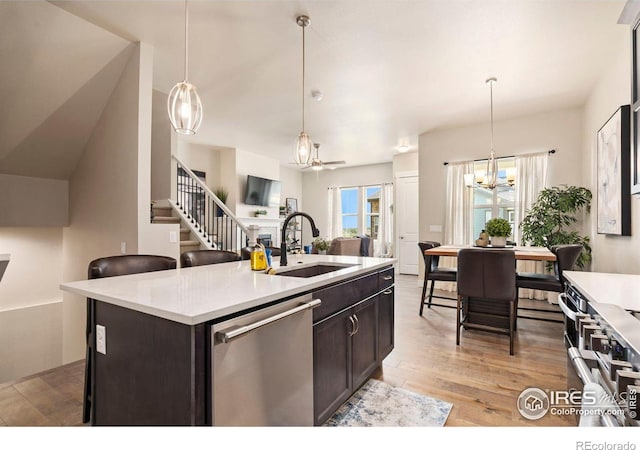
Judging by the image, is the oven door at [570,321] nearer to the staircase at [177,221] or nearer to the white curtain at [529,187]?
the white curtain at [529,187]

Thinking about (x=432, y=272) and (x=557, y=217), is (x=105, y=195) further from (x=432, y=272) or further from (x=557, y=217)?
(x=557, y=217)

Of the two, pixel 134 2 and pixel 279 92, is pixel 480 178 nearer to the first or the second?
pixel 279 92

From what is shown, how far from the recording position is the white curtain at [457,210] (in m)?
5.59

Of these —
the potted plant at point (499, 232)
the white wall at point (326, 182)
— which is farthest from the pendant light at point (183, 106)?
the white wall at point (326, 182)

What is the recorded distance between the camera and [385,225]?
28.1ft

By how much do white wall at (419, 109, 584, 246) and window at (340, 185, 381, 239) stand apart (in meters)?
2.82

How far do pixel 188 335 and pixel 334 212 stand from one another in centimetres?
837

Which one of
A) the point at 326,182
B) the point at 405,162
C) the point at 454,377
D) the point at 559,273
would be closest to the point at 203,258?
the point at 454,377

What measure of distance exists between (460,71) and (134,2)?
127 inches

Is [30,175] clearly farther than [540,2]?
Yes

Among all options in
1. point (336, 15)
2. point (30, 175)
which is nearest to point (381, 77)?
point (336, 15)

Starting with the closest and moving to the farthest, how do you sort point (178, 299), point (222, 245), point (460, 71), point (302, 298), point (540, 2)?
point (178, 299) < point (302, 298) < point (540, 2) < point (460, 71) < point (222, 245)

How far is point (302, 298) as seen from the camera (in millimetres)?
1556

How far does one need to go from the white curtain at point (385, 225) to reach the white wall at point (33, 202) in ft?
21.6
